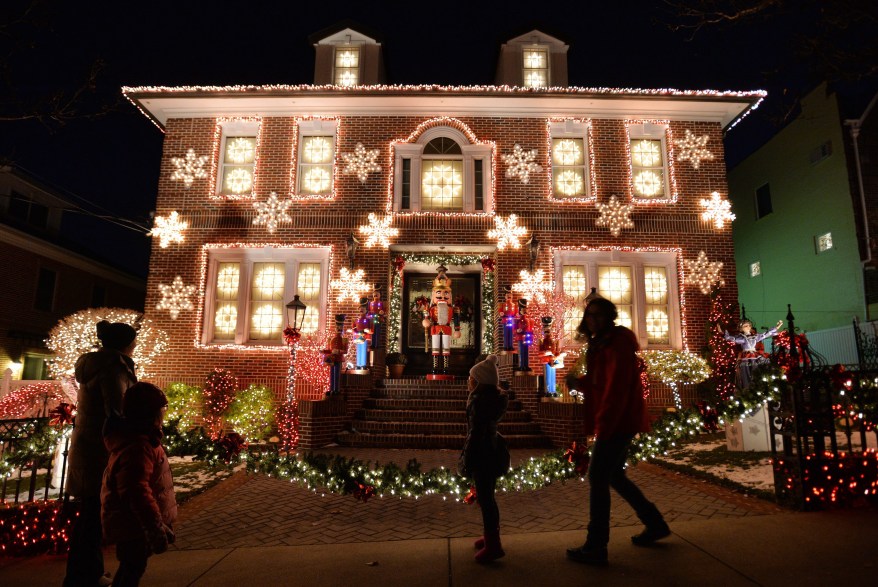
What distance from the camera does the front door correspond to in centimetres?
1221

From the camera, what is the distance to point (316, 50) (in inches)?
519

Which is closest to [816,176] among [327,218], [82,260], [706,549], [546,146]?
[546,146]

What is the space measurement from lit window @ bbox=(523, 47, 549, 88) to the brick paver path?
1045cm

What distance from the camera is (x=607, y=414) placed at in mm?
3408

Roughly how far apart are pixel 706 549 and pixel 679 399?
7.27 m

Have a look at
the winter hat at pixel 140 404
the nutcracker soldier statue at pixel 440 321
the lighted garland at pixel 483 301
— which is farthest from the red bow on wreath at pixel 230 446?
the lighted garland at pixel 483 301

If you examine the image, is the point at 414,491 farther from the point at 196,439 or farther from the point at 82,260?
the point at 82,260

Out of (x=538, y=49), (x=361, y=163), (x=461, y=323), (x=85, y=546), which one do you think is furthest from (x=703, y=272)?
(x=85, y=546)

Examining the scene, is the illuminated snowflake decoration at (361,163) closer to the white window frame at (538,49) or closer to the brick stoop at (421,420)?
the white window frame at (538,49)

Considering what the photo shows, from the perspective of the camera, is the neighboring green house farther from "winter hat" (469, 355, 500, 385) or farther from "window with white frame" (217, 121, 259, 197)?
"window with white frame" (217, 121, 259, 197)

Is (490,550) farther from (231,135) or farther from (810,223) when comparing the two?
(810,223)

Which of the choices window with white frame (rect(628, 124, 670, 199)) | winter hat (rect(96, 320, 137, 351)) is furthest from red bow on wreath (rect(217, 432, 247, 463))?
window with white frame (rect(628, 124, 670, 199))

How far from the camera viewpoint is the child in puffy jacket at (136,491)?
2.57 meters

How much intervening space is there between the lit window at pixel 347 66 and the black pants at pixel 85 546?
39.5 ft
